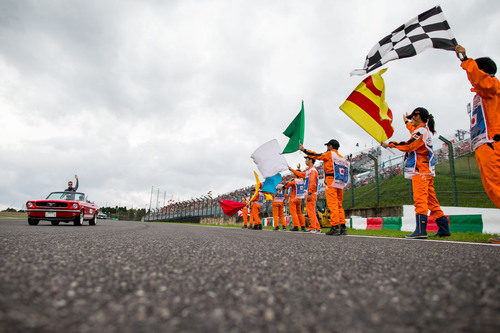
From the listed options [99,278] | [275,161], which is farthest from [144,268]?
[275,161]

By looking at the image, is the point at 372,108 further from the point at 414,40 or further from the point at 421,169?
the point at 421,169

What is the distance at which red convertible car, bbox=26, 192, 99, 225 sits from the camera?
8.19 m

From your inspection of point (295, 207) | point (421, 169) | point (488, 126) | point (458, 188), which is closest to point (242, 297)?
point (488, 126)

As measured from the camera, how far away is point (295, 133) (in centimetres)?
817

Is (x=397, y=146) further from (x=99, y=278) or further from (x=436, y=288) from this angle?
(x=99, y=278)

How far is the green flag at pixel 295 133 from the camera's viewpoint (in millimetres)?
7680

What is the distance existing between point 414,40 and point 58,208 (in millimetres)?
9771

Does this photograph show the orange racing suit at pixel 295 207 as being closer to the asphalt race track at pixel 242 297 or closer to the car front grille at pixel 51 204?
the car front grille at pixel 51 204

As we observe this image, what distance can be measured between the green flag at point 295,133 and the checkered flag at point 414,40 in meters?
2.32

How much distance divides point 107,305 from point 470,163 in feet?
42.5

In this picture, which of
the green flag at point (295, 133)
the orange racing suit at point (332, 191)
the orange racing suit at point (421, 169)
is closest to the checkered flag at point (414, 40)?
the orange racing suit at point (421, 169)

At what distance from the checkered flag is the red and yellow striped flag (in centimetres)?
40

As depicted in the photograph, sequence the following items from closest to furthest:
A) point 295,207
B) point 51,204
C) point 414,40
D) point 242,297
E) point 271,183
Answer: point 242,297 → point 414,40 → point 51,204 → point 295,207 → point 271,183

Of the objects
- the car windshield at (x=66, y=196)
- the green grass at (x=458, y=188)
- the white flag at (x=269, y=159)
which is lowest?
the car windshield at (x=66, y=196)
